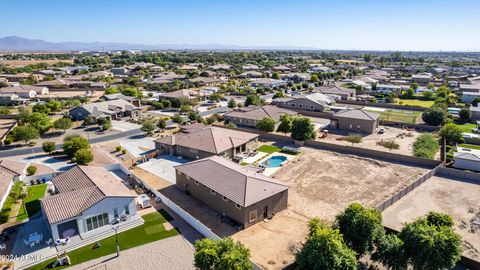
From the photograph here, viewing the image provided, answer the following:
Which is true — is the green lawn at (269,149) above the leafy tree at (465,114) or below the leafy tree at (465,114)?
below

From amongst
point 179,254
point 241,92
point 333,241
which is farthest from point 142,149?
point 241,92

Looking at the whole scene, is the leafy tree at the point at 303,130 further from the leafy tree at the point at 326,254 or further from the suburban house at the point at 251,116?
the leafy tree at the point at 326,254

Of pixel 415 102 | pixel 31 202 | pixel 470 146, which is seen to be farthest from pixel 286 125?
pixel 415 102

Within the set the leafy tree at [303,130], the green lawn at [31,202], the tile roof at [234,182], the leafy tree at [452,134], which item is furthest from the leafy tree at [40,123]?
the leafy tree at [452,134]

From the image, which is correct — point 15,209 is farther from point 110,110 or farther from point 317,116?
point 317,116

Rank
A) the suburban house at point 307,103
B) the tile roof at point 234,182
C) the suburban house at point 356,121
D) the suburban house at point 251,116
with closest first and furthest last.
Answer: the tile roof at point 234,182 → the suburban house at point 356,121 → the suburban house at point 251,116 → the suburban house at point 307,103

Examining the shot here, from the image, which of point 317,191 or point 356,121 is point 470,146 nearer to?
point 356,121

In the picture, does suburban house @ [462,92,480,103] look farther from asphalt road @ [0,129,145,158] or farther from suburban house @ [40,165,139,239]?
suburban house @ [40,165,139,239]
